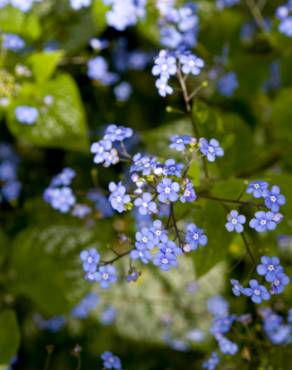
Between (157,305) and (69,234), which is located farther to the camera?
(157,305)

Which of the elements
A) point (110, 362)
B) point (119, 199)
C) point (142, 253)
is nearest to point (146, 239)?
point (142, 253)

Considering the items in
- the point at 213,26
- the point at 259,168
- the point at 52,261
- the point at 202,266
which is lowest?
the point at 52,261

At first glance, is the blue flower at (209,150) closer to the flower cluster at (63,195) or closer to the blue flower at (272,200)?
the blue flower at (272,200)

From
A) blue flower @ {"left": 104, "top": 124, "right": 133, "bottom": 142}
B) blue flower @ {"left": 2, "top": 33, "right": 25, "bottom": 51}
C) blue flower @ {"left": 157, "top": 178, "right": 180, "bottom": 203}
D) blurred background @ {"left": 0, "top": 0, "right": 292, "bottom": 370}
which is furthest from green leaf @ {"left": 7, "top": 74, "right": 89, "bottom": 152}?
blue flower @ {"left": 157, "top": 178, "right": 180, "bottom": 203}

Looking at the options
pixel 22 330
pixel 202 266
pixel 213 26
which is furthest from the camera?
pixel 213 26

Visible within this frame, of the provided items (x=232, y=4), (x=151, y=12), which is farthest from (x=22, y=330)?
(x=232, y=4)

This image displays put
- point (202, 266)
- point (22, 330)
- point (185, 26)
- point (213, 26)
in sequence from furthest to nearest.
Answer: point (213, 26) < point (22, 330) < point (185, 26) < point (202, 266)

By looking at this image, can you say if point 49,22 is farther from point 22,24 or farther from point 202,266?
point 202,266
